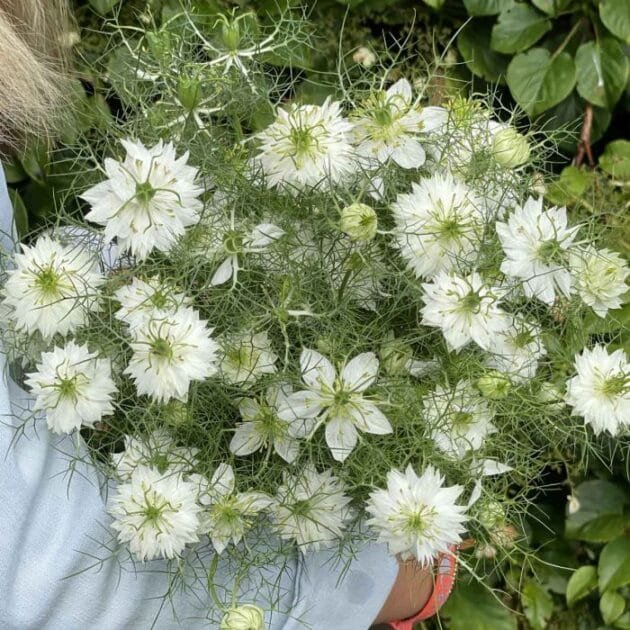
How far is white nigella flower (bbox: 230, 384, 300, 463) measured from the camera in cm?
59

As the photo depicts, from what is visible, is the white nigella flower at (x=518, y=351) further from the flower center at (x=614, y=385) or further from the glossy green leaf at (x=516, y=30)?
the glossy green leaf at (x=516, y=30)

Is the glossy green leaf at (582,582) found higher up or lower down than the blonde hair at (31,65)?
lower down

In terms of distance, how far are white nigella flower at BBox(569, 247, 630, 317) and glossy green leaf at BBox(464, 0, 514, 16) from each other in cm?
59

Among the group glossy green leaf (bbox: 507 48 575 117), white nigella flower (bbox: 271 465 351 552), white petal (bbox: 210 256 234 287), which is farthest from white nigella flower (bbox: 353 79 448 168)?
glossy green leaf (bbox: 507 48 575 117)

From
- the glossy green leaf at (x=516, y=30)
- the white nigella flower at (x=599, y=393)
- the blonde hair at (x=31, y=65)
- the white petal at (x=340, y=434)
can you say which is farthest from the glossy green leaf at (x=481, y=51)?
the white petal at (x=340, y=434)

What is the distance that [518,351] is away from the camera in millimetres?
656

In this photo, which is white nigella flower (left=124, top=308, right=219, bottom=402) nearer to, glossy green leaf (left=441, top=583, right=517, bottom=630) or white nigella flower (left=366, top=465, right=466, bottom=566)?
white nigella flower (left=366, top=465, right=466, bottom=566)

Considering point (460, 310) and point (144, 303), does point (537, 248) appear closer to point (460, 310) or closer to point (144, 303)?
point (460, 310)

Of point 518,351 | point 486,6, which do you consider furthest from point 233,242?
point 486,6

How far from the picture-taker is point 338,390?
562mm

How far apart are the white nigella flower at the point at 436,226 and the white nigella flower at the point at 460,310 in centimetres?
2

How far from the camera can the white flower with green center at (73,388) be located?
1.86 feet

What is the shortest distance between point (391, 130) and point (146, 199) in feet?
0.58

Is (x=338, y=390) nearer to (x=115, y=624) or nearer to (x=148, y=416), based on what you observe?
(x=148, y=416)
